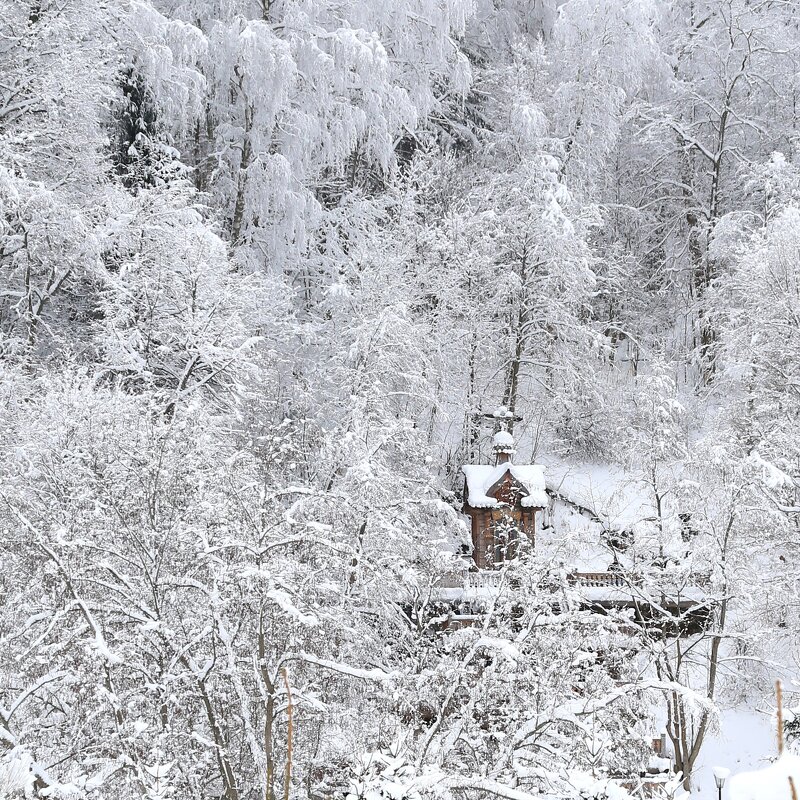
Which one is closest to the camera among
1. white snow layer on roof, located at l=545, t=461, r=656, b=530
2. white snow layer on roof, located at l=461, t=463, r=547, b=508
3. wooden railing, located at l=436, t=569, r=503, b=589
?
wooden railing, located at l=436, t=569, r=503, b=589

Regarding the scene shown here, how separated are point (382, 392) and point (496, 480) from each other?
2984mm

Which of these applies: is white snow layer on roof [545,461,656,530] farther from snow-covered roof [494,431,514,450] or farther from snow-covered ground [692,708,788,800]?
snow-covered ground [692,708,788,800]

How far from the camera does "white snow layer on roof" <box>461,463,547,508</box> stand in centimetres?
1603

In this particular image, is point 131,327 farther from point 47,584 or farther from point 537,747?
point 537,747

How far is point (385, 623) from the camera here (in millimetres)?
10977

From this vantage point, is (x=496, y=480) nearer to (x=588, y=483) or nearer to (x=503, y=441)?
(x=503, y=441)

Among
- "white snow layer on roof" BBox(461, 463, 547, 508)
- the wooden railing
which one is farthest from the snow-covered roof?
the wooden railing

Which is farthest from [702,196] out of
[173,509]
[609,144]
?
[173,509]

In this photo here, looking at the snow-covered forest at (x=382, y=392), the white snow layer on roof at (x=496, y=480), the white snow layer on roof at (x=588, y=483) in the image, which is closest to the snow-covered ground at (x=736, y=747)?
the snow-covered forest at (x=382, y=392)

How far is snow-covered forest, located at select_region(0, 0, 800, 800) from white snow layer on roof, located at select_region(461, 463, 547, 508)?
282 mm

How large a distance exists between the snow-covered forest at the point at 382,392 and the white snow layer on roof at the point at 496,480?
0.93ft

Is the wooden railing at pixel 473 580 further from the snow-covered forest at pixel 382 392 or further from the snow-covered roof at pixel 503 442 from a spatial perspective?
the snow-covered roof at pixel 503 442

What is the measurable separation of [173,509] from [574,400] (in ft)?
49.9

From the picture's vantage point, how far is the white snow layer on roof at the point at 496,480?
1603 cm
